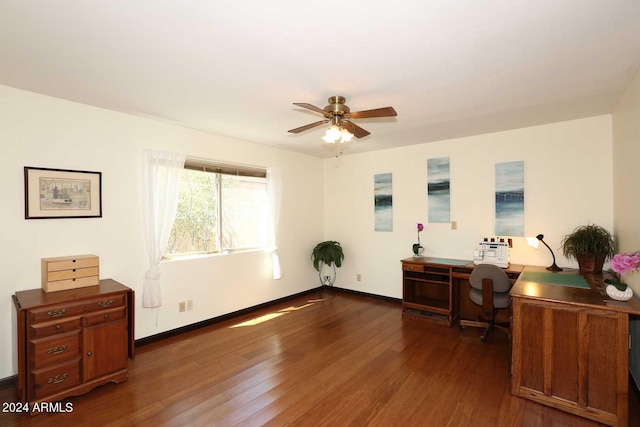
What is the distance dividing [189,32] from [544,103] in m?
3.26

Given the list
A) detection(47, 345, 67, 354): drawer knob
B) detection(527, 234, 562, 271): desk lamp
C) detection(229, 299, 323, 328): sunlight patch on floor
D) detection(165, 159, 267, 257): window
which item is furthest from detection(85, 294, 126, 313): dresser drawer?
detection(527, 234, 562, 271): desk lamp

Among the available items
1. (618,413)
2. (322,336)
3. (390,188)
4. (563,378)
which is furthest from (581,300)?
(390,188)

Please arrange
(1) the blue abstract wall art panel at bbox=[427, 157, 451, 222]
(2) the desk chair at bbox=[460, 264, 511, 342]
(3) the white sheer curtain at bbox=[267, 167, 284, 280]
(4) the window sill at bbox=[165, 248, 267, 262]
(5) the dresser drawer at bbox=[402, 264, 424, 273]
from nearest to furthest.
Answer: (2) the desk chair at bbox=[460, 264, 511, 342] < (4) the window sill at bbox=[165, 248, 267, 262] < (5) the dresser drawer at bbox=[402, 264, 424, 273] < (1) the blue abstract wall art panel at bbox=[427, 157, 451, 222] < (3) the white sheer curtain at bbox=[267, 167, 284, 280]

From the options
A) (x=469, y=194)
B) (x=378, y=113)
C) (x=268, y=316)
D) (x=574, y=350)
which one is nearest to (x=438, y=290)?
(x=469, y=194)

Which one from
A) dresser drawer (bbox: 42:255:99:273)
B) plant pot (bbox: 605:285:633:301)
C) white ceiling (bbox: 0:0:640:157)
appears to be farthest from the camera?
dresser drawer (bbox: 42:255:99:273)

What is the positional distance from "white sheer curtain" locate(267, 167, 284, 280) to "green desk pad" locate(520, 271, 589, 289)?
3272mm

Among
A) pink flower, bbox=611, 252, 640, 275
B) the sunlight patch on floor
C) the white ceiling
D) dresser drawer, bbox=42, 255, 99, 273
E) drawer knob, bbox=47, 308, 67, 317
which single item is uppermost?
the white ceiling

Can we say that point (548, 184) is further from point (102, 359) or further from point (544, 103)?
point (102, 359)

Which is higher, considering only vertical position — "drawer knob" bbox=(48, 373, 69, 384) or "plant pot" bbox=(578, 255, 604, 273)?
"plant pot" bbox=(578, 255, 604, 273)

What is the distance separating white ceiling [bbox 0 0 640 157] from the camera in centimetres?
163

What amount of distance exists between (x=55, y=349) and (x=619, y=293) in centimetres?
429

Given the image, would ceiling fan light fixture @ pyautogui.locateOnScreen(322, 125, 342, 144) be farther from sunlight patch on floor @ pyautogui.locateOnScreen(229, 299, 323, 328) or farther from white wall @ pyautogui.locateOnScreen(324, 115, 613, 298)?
sunlight patch on floor @ pyautogui.locateOnScreen(229, 299, 323, 328)

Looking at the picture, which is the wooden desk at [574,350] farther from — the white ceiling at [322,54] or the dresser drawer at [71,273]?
the dresser drawer at [71,273]

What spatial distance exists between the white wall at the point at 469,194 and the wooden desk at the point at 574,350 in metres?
Result: 1.41
